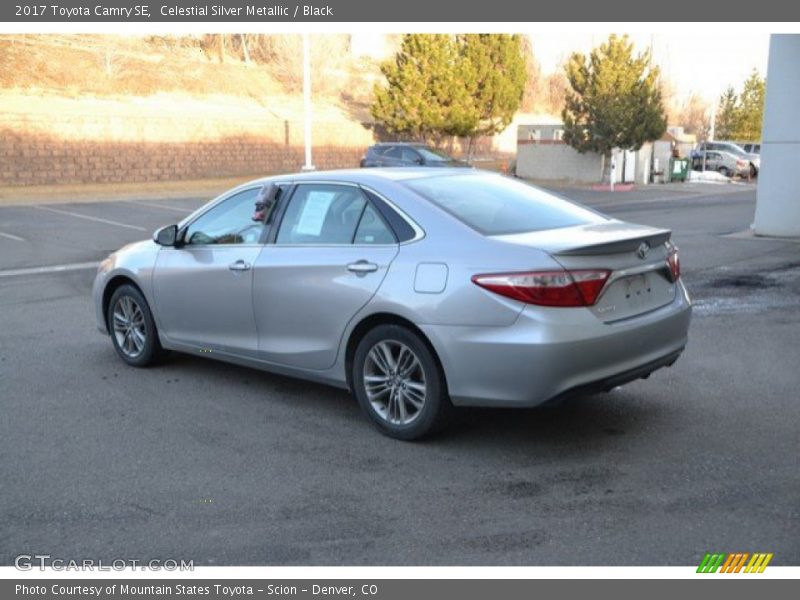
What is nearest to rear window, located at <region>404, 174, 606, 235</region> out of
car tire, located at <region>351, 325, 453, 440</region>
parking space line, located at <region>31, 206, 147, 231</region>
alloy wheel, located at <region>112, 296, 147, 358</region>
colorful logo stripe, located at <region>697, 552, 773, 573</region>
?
car tire, located at <region>351, 325, 453, 440</region>

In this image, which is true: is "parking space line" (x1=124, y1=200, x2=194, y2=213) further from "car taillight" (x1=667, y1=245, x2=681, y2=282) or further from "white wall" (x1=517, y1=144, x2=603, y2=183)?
"white wall" (x1=517, y1=144, x2=603, y2=183)

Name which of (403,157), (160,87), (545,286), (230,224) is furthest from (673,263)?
(160,87)

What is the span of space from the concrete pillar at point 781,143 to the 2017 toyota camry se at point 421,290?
10.9 m

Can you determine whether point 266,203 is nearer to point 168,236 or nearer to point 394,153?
point 168,236

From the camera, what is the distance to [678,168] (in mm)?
38031

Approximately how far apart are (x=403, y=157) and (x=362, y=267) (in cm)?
2478

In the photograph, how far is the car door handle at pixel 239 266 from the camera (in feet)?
20.0

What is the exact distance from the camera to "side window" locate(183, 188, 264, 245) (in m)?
6.28

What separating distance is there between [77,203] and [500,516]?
2241 cm

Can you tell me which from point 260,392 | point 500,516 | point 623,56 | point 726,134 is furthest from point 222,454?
point 726,134

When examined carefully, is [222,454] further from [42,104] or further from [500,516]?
[42,104]

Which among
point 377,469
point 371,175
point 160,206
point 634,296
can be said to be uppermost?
point 371,175

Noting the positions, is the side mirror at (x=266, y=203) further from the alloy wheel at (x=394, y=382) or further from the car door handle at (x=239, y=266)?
the alloy wheel at (x=394, y=382)

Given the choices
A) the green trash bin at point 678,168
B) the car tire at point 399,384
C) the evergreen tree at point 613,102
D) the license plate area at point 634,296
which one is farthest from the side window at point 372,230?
the green trash bin at point 678,168
